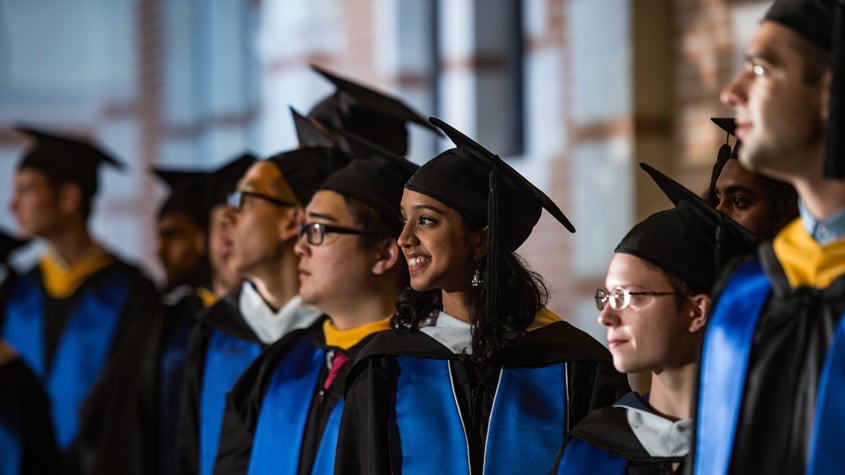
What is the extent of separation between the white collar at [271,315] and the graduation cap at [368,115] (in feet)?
2.03

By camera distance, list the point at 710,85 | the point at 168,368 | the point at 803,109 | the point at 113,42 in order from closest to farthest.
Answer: the point at 803,109, the point at 168,368, the point at 710,85, the point at 113,42

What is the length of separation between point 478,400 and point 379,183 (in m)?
0.81

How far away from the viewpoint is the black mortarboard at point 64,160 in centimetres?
680

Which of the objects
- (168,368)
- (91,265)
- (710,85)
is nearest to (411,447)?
(168,368)

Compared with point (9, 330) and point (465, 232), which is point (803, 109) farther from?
point (9, 330)

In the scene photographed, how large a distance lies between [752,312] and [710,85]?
4221 millimetres

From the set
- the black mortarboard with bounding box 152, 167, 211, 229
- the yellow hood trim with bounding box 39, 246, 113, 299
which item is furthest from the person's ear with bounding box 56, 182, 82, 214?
the black mortarboard with bounding box 152, 167, 211, 229

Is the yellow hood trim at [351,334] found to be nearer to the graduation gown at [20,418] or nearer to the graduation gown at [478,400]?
the graduation gown at [478,400]

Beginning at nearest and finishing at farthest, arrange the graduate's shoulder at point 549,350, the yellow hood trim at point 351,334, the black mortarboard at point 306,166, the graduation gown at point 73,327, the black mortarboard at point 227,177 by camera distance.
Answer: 1. the graduate's shoulder at point 549,350
2. the yellow hood trim at point 351,334
3. the black mortarboard at point 306,166
4. the black mortarboard at point 227,177
5. the graduation gown at point 73,327

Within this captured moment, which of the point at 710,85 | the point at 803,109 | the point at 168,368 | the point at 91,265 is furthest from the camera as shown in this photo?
the point at 91,265

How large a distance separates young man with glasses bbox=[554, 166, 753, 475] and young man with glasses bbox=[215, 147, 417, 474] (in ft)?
3.22

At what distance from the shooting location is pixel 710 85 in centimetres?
630

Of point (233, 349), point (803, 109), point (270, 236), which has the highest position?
point (803, 109)

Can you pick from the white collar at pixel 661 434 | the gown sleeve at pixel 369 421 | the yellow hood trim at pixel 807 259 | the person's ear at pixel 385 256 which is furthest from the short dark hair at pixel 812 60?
the person's ear at pixel 385 256
